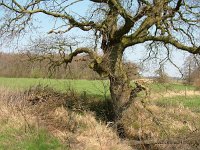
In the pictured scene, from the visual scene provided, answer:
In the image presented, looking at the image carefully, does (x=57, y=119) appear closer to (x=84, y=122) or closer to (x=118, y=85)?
(x=84, y=122)

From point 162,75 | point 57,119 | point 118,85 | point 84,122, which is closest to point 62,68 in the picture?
point 118,85

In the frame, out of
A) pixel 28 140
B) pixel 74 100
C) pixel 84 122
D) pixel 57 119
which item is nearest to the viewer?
pixel 28 140

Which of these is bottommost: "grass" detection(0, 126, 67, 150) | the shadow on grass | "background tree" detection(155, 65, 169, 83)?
"grass" detection(0, 126, 67, 150)

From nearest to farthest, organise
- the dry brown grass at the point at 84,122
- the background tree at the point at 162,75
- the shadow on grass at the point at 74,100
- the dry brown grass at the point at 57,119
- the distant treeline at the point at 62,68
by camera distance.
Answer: the dry brown grass at the point at 57,119
the dry brown grass at the point at 84,122
the shadow on grass at the point at 74,100
the distant treeline at the point at 62,68
the background tree at the point at 162,75

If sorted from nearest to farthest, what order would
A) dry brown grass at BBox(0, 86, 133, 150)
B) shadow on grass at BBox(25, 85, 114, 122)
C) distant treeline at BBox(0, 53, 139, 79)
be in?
dry brown grass at BBox(0, 86, 133, 150) → shadow on grass at BBox(25, 85, 114, 122) → distant treeline at BBox(0, 53, 139, 79)

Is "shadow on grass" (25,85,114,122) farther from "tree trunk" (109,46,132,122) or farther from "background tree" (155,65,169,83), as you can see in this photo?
"background tree" (155,65,169,83)

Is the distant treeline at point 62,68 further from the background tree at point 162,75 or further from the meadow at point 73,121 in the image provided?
the background tree at point 162,75

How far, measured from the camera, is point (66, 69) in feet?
54.7

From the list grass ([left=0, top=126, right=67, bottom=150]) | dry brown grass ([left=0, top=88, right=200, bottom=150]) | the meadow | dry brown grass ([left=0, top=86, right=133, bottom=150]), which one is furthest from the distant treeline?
grass ([left=0, top=126, right=67, bottom=150])

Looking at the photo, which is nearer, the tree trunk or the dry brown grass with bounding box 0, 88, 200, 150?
the dry brown grass with bounding box 0, 88, 200, 150

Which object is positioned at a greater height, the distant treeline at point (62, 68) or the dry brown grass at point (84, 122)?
the distant treeline at point (62, 68)

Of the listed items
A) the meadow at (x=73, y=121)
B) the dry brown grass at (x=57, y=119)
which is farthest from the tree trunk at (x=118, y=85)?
the dry brown grass at (x=57, y=119)

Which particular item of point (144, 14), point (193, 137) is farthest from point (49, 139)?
point (144, 14)

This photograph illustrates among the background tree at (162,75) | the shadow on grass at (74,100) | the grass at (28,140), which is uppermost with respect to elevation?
the background tree at (162,75)
